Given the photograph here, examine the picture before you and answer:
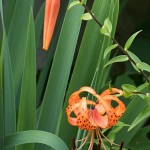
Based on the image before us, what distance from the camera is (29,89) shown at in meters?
1.15

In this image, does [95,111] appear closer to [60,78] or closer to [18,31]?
[60,78]

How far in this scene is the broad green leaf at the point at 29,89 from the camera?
1.13 m

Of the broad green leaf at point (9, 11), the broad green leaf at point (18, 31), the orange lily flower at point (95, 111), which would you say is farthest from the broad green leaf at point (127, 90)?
the broad green leaf at point (9, 11)

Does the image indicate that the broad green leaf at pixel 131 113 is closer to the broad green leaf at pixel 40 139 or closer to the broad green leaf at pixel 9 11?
the broad green leaf at pixel 40 139

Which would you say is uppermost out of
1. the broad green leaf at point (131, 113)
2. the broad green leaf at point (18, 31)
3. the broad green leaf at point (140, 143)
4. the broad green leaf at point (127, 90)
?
the broad green leaf at point (127, 90)

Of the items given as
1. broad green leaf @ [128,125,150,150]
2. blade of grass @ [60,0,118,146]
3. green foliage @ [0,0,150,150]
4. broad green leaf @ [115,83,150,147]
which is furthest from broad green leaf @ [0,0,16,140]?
broad green leaf @ [128,125,150,150]

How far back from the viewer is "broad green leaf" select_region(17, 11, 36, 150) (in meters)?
1.13

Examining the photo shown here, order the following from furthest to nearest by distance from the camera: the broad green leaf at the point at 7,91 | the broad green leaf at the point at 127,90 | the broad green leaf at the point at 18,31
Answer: the broad green leaf at the point at 18,31 < the broad green leaf at the point at 7,91 < the broad green leaf at the point at 127,90

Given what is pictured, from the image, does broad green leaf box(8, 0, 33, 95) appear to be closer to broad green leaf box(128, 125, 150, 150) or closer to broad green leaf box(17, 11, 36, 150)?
broad green leaf box(17, 11, 36, 150)

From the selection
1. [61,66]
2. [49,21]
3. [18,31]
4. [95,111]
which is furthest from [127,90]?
[18,31]

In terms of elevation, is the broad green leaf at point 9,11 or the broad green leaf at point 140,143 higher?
the broad green leaf at point 9,11

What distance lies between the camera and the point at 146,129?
151cm

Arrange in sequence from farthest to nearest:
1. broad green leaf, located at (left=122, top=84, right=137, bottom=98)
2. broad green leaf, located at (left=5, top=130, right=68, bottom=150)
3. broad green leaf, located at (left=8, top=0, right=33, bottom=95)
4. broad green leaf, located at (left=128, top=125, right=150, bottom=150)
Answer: broad green leaf, located at (left=128, top=125, right=150, bottom=150), broad green leaf, located at (left=8, top=0, right=33, bottom=95), broad green leaf, located at (left=5, top=130, right=68, bottom=150), broad green leaf, located at (left=122, top=84, right=137, bottom=98)

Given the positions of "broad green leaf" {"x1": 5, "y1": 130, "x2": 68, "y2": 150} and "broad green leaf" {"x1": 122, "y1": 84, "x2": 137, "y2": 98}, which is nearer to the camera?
"broad green leaf" {"x1": 122, "y1": 84, "x2": 137, "y2": 98}
